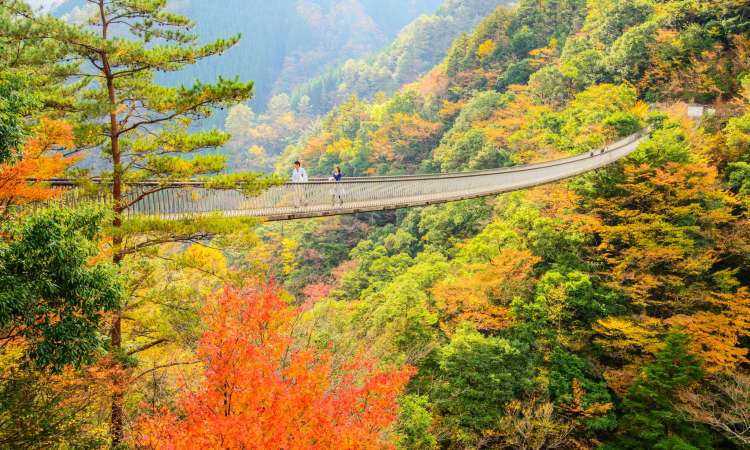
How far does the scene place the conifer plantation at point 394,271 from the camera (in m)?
5.06

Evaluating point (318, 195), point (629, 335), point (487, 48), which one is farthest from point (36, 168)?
point (487, 48)

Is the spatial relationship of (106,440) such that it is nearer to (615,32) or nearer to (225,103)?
(225,103)

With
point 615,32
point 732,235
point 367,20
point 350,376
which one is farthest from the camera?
point 367,20

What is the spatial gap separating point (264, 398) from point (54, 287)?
205 inches

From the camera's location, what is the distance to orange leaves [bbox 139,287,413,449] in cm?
754

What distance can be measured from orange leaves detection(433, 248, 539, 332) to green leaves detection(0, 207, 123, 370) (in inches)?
395

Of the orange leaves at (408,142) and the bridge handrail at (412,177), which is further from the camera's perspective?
the orange leaves at (408,142)

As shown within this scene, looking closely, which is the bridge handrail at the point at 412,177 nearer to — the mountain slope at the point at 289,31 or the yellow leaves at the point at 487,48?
the yellow leaves at the point at 487,48

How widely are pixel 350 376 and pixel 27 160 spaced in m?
7.76

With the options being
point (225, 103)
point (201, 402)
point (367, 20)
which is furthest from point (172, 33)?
point (367, 20)

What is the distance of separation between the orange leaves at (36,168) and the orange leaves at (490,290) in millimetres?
9872

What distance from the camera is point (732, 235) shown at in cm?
1268

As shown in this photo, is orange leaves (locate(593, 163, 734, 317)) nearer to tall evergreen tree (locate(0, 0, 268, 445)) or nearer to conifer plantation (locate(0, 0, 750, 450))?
conifer plantation (locate(0, 0, 750, 450))

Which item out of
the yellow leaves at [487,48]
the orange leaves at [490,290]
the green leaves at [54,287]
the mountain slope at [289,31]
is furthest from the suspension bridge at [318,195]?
the mountain slope at [289,31]
